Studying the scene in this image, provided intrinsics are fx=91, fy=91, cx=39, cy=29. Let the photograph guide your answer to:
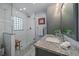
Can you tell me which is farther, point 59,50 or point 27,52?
point 27,52

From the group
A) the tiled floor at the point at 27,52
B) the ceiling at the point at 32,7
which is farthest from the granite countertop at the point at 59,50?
the ceiling at the point at 32,7

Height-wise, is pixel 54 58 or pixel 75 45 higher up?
pixel 75 45

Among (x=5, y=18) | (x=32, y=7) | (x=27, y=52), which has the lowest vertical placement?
(x=27, y=52)

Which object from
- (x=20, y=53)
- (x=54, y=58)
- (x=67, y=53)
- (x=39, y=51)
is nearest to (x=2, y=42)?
(x=20, y=53)

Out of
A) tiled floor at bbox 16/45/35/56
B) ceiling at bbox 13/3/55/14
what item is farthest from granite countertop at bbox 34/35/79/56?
ceiling at bbox 13/3/55/14

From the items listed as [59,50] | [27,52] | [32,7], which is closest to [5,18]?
[32,7]

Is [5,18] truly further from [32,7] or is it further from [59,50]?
[59,50]

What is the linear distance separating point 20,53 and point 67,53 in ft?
2.04

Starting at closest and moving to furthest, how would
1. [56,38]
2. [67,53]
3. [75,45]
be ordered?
[67,53]
[75,45]
[56,38]

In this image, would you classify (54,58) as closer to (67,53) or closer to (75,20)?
(67,53)

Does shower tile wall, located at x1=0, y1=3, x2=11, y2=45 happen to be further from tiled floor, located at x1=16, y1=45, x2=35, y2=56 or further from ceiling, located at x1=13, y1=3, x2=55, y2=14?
tiled floor, located at x1=16, y1=45, x2=35, y2=56

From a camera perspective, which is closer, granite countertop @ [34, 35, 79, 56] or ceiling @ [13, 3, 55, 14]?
granite countertop @ [34, 35, 79, 56]

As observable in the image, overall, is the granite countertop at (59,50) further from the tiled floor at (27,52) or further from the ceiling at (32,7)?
the ceiling at (32,7)

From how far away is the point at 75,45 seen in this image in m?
0.91
